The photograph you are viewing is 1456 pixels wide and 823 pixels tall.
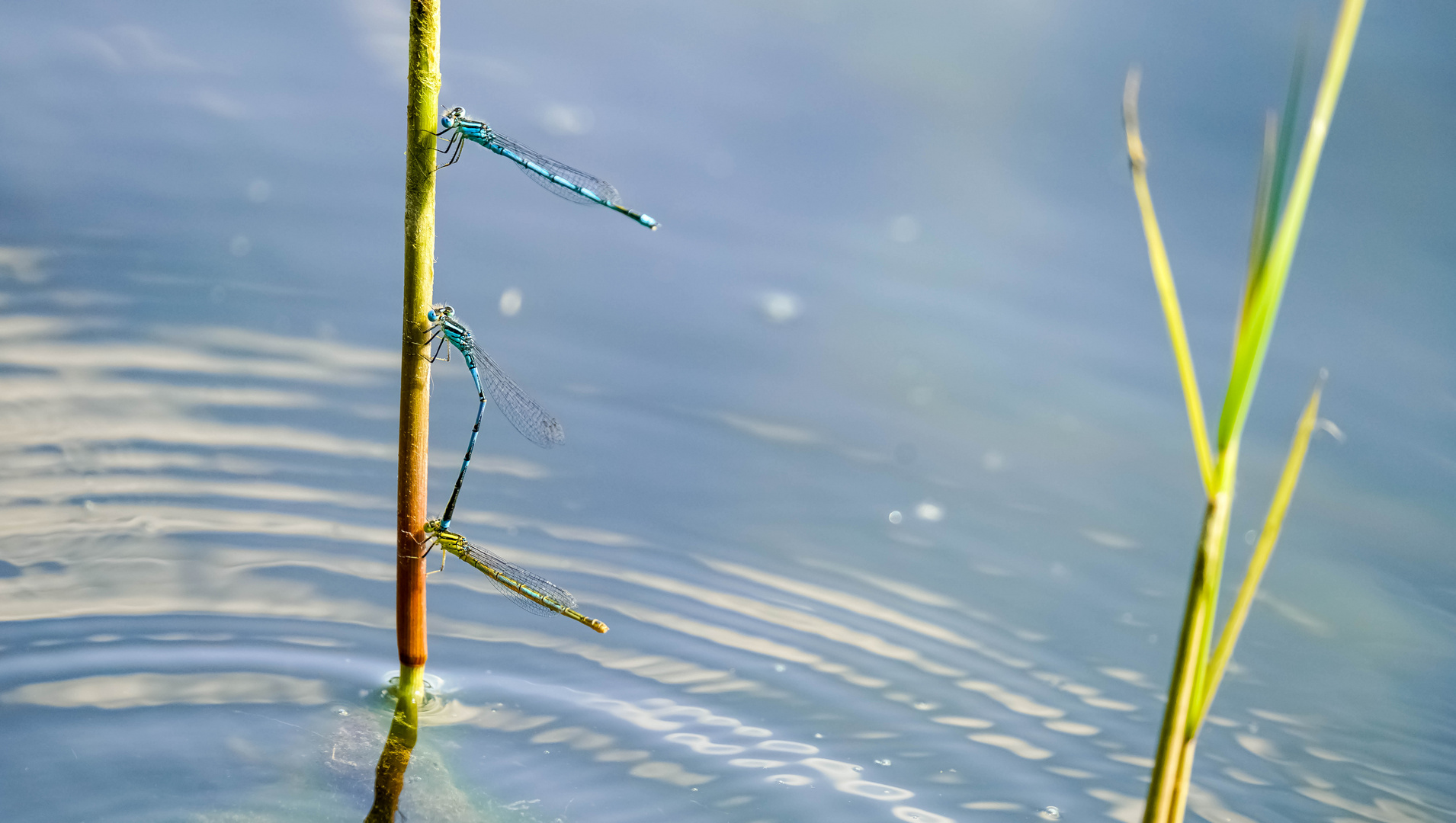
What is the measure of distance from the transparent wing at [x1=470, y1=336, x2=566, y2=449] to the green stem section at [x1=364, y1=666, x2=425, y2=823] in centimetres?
29

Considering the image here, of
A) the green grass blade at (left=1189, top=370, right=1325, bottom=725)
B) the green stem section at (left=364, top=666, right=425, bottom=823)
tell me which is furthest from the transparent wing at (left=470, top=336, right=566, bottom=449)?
the green grass blade at (left=1189, top=370, right=1325, bottom=725)

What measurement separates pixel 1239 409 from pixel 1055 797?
Result: 100 cm

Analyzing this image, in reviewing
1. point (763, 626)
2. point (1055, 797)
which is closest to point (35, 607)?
point (763, 626)

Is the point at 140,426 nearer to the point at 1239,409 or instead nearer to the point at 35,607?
the point at 35,607

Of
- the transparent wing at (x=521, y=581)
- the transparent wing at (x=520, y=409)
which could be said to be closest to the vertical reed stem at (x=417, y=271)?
the transparent wing at (x=521, y=581)

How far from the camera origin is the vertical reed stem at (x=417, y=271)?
0.82m

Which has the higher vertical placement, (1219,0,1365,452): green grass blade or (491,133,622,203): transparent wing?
(491,133,622,203): transparent wing

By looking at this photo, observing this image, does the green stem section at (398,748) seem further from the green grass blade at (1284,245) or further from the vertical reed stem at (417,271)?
the green grass blade at (1284,245)

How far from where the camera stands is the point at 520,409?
1200 millimetres

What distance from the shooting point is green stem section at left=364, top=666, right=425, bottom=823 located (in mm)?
1000

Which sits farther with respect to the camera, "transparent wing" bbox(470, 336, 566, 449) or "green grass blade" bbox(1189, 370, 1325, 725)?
"transparent wing" bbox(470, 336, 566, 449)

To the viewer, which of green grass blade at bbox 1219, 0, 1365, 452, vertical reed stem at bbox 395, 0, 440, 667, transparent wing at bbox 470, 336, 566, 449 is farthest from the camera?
transparent wing at bbox 470, 336, 566, 449

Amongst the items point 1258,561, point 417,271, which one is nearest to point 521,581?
point 417,271

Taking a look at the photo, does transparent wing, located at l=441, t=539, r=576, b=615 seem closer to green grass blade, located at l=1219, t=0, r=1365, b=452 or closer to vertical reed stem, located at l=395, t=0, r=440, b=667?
vertical reed stem, located at l=395, t=0, r=440, b=667
